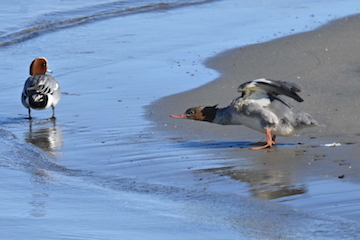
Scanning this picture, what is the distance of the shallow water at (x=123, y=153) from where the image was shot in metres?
5.45

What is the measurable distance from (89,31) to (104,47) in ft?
8.95

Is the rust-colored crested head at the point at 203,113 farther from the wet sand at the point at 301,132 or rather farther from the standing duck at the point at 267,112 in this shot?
the wet sand at the point at 301,132

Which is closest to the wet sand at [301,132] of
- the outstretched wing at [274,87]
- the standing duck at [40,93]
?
the outstretched wing at [274,87]

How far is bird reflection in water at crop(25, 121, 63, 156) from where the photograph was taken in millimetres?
8227

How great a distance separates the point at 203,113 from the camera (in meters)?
8.21

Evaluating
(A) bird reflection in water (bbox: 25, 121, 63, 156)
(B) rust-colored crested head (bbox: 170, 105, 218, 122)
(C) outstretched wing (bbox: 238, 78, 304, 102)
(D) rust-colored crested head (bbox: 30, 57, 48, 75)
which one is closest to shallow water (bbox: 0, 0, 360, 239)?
(A) bird reflection in water (bbox: 25, 121, 63, 156)

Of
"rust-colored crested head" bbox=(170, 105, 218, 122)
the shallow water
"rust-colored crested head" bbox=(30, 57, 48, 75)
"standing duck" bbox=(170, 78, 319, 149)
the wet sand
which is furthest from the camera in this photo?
"rust-colored crested head" bbox=(30, 57, 48, 75)

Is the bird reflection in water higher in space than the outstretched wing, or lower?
lower

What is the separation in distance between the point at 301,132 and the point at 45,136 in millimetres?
2730

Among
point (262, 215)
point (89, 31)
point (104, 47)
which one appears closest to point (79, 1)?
point (89, 31)

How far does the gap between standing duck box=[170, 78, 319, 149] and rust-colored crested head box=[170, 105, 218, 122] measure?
0.10 metres

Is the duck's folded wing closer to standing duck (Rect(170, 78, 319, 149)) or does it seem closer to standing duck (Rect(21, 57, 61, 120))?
standing duck (Rect(21, 57, 61, 120))

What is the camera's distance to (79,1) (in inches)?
863

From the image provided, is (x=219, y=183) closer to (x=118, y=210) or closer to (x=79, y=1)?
(x=118, y=210)
